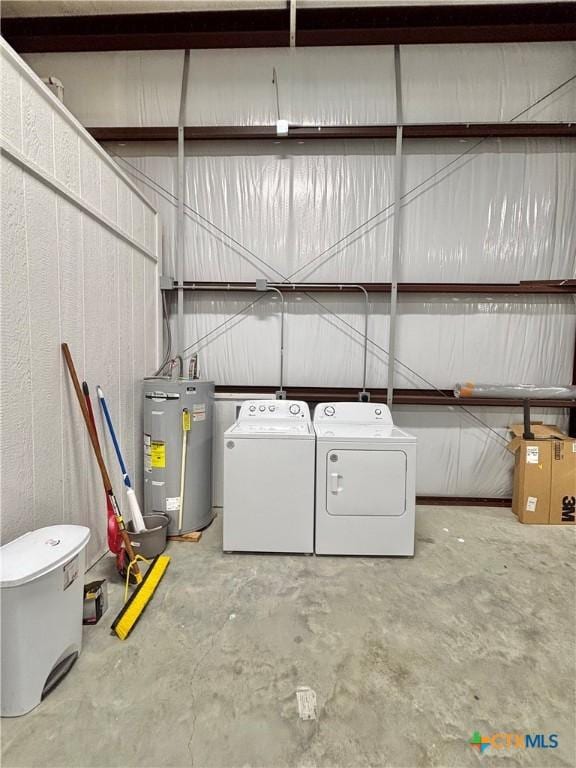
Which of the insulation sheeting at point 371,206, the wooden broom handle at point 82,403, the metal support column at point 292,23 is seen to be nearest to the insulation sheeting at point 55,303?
the wooden broom handle at point 82,403

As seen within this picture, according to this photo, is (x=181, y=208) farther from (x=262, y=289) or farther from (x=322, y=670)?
(x=322, y=670)

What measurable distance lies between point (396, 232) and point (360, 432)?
168 centimetres

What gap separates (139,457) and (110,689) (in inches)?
56.3

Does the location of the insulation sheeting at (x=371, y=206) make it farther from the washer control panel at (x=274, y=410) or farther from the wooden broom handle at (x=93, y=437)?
the wooden broom handle at (x=93, y=437)

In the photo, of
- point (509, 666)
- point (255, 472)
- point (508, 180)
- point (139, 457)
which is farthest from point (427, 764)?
point (508, 180)

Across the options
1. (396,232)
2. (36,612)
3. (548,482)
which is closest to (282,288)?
(396,232)

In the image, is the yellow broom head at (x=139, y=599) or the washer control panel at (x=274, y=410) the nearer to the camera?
the yellow broom head at (x=139, y=599)

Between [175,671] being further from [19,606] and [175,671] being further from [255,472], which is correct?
[255,472]

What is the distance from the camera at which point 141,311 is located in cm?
248

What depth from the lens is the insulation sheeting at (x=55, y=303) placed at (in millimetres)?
1341

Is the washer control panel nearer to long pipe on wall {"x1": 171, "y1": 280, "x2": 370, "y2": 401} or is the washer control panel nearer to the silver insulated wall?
long pipe on wall {"x1": 171, "y1": 280, "x2": 370, "y2": 401}

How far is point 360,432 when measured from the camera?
7.16 feet

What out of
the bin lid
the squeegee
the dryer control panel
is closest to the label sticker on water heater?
the squeegee

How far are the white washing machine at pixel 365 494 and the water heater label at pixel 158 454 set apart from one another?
3.38 feet
